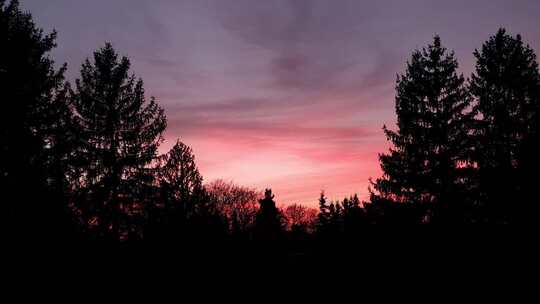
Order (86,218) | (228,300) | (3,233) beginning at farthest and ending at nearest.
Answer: (86,218) → (228,300) → (3,233)

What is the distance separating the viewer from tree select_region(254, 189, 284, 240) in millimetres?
33906

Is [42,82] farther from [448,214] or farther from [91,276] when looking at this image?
[448,214]

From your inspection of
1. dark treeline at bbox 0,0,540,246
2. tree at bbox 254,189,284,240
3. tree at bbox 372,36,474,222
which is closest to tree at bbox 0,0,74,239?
dark treeline at bbox 0,0,540,246

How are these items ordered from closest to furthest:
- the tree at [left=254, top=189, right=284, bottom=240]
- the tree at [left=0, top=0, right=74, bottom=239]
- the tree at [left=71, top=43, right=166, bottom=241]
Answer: the tree at [left=0, top=0, right=74, bottom=239], the tree at [left=71, top=43, right=166, bottom=241], the tree at [left=254, top=189, right=284, bottom=240]

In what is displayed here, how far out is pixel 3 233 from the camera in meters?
7.54

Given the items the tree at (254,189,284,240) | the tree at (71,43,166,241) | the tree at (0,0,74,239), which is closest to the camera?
the tree at (0,0,74,239)

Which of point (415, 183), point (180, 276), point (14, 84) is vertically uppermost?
point (14, 84)

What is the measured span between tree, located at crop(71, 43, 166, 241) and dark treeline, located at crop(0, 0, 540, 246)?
0.05 metres

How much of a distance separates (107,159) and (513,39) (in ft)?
74.2

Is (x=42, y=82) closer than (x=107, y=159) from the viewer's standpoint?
Yes

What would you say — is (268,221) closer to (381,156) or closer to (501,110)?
(381,156)

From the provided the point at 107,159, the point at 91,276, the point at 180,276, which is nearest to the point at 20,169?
the point at 91,276

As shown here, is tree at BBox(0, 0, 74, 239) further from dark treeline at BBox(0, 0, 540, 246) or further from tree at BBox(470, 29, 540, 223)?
tree at BBox(470, 29, 540, 223)

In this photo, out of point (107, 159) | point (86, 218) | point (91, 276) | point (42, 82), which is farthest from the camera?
point (107, 159)
